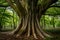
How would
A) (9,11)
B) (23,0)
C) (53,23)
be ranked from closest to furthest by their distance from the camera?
(23,0) < (9,11) < (53,23)

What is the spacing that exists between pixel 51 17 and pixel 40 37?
4.75 meters

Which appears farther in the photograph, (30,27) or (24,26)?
(24,26)

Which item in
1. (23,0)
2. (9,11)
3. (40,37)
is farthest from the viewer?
(9,11)

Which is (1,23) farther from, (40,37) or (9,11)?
(40,37)

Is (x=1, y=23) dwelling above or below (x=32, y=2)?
below

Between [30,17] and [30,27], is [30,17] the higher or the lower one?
the higher one

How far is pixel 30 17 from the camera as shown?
830 cm

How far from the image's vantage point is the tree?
818 centimetres

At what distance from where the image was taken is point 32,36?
8031 millimetres

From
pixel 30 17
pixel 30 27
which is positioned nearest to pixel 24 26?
pixel 30 27

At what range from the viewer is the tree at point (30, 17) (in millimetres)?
8180

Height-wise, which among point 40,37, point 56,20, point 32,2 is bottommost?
point 40,37

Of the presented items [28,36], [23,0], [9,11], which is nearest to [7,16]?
[9,11]

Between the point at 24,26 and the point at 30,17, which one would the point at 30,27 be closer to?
the point at 24,26
